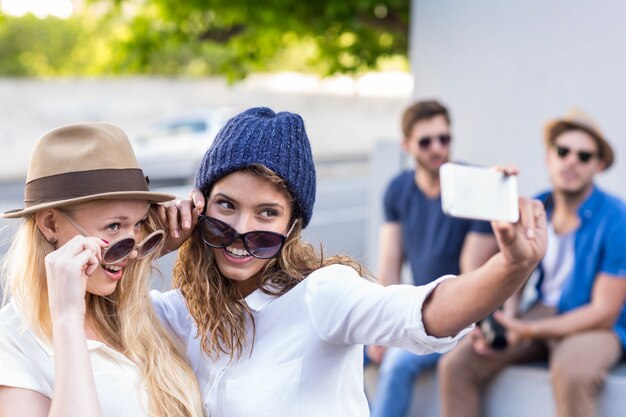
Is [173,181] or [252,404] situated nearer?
[252,404]

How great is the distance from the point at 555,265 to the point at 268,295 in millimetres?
2760

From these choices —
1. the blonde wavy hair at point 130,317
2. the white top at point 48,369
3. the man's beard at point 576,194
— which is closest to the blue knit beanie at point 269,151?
the blonde wavy hair at point 130,317

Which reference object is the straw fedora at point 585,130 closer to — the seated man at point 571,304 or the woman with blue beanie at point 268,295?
the seated man at point 571,304

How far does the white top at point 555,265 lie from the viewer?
498 cm

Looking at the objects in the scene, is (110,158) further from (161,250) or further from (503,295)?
(503,295)

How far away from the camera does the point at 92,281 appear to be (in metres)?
2.52

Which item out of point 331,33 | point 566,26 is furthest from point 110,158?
point 331,33

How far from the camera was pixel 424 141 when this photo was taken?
5.51 meters

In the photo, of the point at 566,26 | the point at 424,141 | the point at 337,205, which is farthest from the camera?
the point at 337,205

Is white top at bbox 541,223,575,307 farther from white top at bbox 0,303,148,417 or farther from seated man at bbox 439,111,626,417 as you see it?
white top at bbox 0,303,148,417

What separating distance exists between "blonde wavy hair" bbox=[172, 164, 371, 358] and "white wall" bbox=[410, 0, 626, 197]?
3.90 metres

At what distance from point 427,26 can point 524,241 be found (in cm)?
542

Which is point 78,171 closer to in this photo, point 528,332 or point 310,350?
point 310,350

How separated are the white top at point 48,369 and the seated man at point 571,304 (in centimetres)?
273
